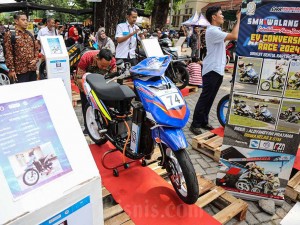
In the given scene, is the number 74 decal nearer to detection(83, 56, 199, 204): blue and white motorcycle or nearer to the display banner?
detection(83, 56, 199, 204): blue and white motorcycle

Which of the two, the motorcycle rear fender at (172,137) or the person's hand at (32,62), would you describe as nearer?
the motorcycle rear fender at (172,137)

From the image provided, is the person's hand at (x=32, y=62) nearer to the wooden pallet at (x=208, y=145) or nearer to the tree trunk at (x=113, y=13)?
the wooden pallet at (x=208, y=145)

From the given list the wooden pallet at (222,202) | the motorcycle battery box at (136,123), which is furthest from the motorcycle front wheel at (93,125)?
the wooden pallet at (222,202)

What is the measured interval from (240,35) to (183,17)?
3944 centimetres

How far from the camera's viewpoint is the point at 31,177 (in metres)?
1.05

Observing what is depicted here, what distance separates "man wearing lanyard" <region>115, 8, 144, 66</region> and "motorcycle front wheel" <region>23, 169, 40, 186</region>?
15.0ft

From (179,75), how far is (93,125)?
12.9 ft

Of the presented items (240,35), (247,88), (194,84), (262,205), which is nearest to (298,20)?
(240,35)

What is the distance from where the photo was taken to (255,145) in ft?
8.51

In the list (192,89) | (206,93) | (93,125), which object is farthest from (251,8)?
(192,89)

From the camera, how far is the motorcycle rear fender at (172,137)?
7.51 feet

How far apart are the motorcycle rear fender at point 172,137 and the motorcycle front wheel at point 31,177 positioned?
1404 millimetres


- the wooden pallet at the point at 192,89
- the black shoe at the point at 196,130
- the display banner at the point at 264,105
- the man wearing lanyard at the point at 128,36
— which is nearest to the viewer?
the display banner at the point at 264,105

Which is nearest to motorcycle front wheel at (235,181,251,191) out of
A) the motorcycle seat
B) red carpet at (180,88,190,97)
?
the motorcycle seat
